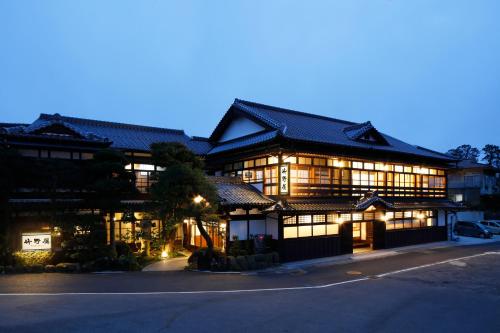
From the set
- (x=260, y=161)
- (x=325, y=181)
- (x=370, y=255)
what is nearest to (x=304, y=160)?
(x=325, y=181)

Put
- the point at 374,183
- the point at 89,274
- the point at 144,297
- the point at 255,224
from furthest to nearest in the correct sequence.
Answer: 1. the point at 374,183
2. the point at 255,224
3. the point at 89,274
4. the point at 144,297

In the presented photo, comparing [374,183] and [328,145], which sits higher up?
[328,145]

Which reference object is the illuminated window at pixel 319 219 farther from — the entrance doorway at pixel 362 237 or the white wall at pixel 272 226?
the entrance doorway at pixel 362 237

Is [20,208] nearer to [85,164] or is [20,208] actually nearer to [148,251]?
[85,164]

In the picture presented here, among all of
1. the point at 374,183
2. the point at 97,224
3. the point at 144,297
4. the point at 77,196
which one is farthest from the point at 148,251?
the point at 374,183

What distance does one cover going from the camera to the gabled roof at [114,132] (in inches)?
899

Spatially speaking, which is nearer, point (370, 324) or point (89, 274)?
point (370, 324)

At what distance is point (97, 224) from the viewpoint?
20375 millimetres

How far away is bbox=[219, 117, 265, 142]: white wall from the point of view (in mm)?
25922

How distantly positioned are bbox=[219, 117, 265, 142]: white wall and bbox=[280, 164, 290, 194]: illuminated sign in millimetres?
4620

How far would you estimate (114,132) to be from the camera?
2852 cm

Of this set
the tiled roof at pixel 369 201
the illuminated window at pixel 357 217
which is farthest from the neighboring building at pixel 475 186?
the tiled roof at pixel 369 201

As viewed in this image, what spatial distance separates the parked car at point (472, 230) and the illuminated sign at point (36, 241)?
122ft

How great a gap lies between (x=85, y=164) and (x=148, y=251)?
696 cm
